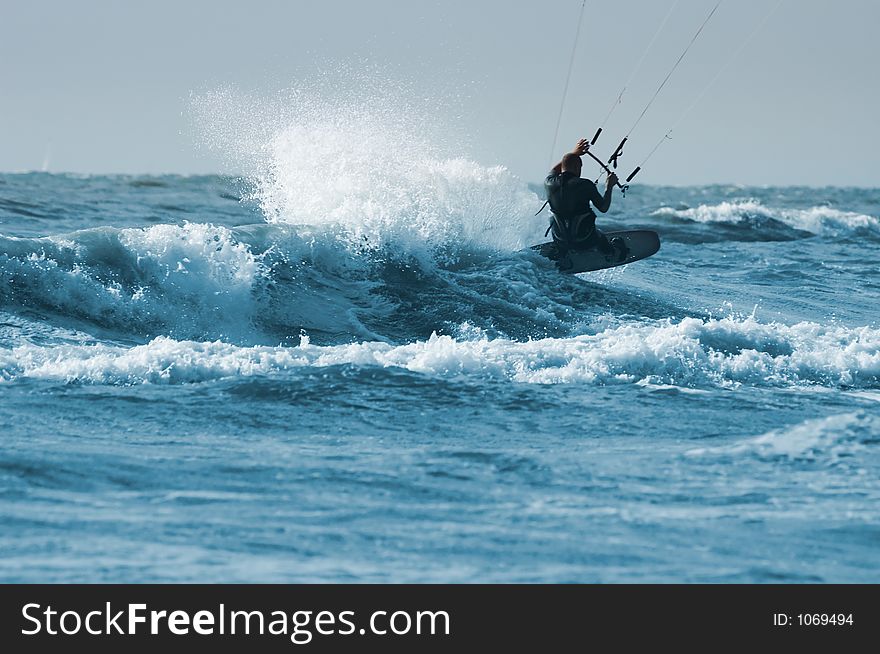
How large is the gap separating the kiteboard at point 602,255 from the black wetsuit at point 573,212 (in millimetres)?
329

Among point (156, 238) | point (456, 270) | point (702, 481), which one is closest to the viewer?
point (702, 481)

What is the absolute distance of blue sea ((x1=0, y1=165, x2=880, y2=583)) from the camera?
549cm

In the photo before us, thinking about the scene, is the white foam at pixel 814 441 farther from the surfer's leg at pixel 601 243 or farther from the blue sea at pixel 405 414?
the surfer's leg at pixel 601 243

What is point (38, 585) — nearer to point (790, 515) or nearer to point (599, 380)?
point (790, 515)

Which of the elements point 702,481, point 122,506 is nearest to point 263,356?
point 122,506

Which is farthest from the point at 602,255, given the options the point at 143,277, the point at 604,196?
the point at 143,277

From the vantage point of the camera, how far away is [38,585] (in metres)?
4.89

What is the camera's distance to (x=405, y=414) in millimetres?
8352

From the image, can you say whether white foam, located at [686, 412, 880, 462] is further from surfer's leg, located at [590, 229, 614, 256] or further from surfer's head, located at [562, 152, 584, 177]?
surfer's leg, located at [590, 229, 614, 256]

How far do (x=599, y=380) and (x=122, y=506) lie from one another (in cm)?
487

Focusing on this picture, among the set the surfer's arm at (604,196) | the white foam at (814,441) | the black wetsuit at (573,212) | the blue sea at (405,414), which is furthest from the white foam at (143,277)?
the white foam at (814,441)

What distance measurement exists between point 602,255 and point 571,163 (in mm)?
2229

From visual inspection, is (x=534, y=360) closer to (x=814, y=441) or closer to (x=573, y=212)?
(x=814, y=441)

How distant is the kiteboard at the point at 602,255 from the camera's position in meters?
15.2
